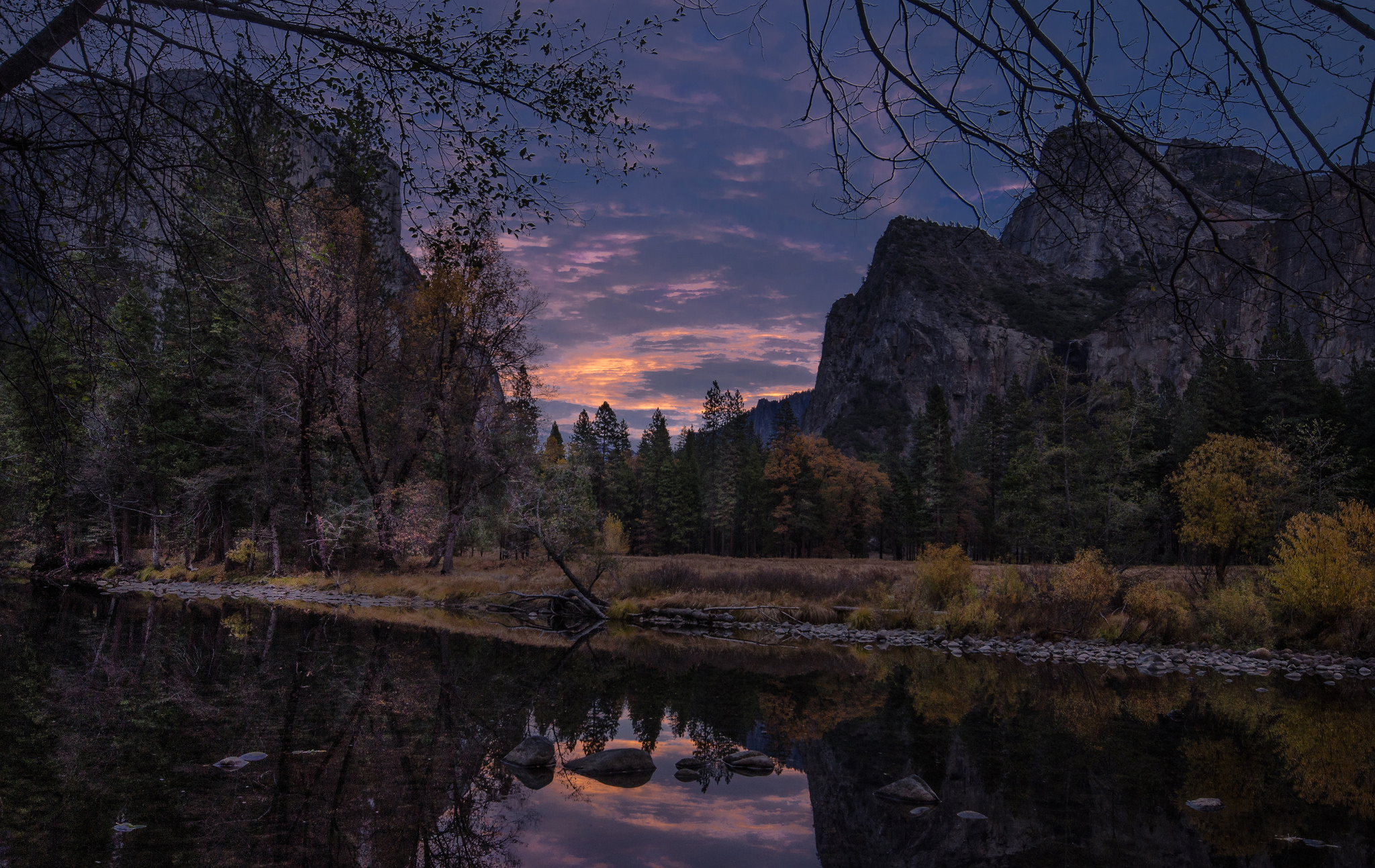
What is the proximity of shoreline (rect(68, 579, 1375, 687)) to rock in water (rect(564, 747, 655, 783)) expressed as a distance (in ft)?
31.2

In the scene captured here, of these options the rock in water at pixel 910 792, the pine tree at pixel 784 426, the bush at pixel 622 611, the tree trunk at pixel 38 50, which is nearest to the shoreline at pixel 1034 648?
the bush at pixel 622 611

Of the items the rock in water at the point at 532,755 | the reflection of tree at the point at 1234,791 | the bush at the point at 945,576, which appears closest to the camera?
the reflection of tree at the point at 1234,791

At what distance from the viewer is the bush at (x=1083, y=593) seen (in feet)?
55.5

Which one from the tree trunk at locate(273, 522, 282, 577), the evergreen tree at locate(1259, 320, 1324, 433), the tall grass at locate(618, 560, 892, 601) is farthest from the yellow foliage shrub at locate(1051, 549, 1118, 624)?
the evergreen tree at locate(1259, 320, 1324, 433)

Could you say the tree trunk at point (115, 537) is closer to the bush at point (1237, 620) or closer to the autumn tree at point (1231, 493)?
the bush at point (1237, 620)

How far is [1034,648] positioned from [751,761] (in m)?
10.8

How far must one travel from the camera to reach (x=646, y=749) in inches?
325

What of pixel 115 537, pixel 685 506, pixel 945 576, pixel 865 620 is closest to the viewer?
pixel 865 620

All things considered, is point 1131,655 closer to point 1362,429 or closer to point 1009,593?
point 1009,593

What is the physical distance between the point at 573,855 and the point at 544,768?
75.1 inches

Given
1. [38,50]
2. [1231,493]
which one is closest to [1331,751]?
[38,50]

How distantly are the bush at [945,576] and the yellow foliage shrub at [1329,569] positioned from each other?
21.9 ft

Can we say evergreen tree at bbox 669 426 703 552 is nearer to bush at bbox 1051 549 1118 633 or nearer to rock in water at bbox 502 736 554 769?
bush at bbox 1051 549 1118 633

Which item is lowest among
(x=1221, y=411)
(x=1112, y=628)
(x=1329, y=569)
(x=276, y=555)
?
(x=1112, y=628)
